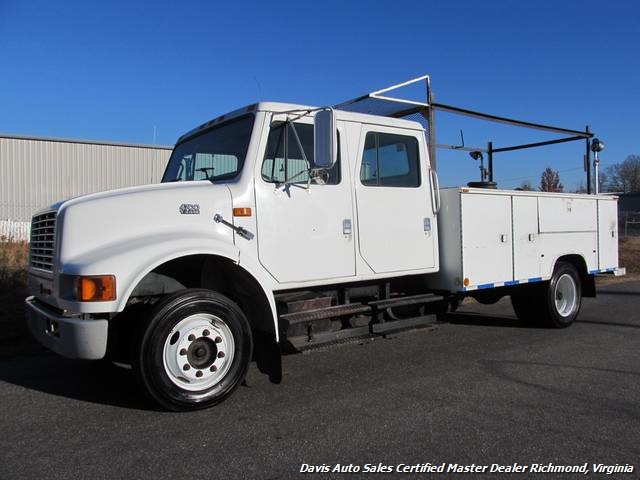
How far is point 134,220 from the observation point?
13.9ft

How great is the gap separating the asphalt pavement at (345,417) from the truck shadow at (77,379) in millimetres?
18

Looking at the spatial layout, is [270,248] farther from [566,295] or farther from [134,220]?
[566,295]

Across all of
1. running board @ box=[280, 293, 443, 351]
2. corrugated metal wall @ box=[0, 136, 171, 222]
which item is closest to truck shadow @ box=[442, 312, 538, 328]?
running board @ box=[280, 293, 443, 351]

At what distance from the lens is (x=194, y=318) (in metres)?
4.18

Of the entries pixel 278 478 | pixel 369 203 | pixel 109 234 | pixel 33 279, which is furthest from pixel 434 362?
pixel 33 279

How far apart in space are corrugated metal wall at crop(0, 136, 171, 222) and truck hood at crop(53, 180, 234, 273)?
1957cm

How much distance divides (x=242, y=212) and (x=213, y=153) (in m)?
1.03

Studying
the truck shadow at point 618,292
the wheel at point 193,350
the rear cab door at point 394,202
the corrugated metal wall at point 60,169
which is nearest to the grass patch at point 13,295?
the wheel at point 193,350

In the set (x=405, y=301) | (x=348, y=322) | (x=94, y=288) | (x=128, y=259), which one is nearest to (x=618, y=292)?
(x=405, y=301)

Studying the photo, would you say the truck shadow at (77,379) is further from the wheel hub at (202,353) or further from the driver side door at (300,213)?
the driver side door at (300,213)

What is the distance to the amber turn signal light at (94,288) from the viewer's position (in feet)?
12.4

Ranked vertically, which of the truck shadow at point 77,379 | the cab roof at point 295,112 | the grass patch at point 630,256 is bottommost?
the truck shadow at point 77,379

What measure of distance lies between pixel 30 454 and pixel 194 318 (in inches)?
53.7

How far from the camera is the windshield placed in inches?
194
